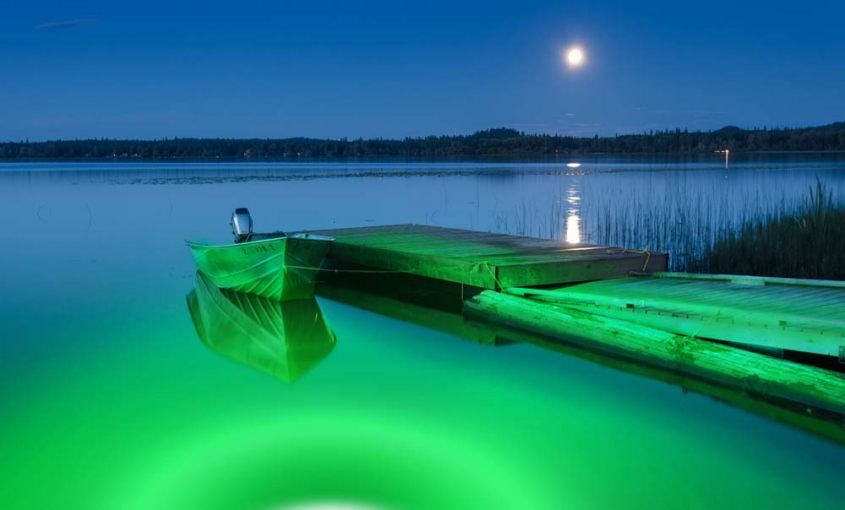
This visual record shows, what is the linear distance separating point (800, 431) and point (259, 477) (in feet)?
11.1

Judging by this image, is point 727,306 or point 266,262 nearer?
point 727,306

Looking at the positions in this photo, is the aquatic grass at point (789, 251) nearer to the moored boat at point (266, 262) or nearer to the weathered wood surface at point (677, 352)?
the weathered wood surface at point (677, 352)

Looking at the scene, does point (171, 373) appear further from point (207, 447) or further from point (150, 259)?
point (150, 259)

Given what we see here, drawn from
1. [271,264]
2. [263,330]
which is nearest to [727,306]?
[263,330]

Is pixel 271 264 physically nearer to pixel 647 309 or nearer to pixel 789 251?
pixel 647 309

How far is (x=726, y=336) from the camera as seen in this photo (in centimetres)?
573

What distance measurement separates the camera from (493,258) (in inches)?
338

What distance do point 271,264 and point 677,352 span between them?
5.17 meters

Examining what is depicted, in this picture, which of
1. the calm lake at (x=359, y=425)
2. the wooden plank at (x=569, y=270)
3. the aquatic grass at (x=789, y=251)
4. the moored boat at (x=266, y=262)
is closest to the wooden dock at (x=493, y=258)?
the wooden plank at (x=569, y=270)

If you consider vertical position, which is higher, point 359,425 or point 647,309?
point 647,309

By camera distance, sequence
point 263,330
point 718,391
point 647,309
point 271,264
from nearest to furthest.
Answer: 1. point 718,391
2. point 647,309
3. point 263,330
4. point 271,264

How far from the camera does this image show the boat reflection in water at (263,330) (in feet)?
24.2

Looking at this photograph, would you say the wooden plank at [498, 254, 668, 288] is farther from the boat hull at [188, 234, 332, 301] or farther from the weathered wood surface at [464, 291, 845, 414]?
the boat hull at [188, 234, 332, 301]

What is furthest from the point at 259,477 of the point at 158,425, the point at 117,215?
the point at 117,215
